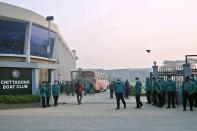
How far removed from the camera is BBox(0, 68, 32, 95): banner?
1058 inches

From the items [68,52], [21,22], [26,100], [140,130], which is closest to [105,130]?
[140,130]

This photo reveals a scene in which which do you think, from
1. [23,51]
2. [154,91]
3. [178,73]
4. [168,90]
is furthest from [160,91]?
[23,51]

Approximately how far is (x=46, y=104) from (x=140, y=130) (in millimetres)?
14854

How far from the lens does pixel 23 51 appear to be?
146 feet

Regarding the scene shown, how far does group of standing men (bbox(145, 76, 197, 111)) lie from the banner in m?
7.83

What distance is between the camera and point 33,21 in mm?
45719

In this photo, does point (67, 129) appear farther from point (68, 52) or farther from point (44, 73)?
point (68, 52)

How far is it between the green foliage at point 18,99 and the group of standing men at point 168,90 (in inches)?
289

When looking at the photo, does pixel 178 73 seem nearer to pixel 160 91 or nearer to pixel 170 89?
pixel 160 91

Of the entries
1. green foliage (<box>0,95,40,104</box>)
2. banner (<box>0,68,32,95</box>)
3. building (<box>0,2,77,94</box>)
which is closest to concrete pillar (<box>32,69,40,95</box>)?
building (<box>0,2,77,94</box>)

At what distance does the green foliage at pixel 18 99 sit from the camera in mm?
25922

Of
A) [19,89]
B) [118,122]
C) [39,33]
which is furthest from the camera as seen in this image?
[39,33]

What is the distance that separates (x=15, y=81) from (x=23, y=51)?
1752 cm

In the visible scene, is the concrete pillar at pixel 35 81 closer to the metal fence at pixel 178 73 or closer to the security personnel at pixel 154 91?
the security personnel at pixel 154 91
